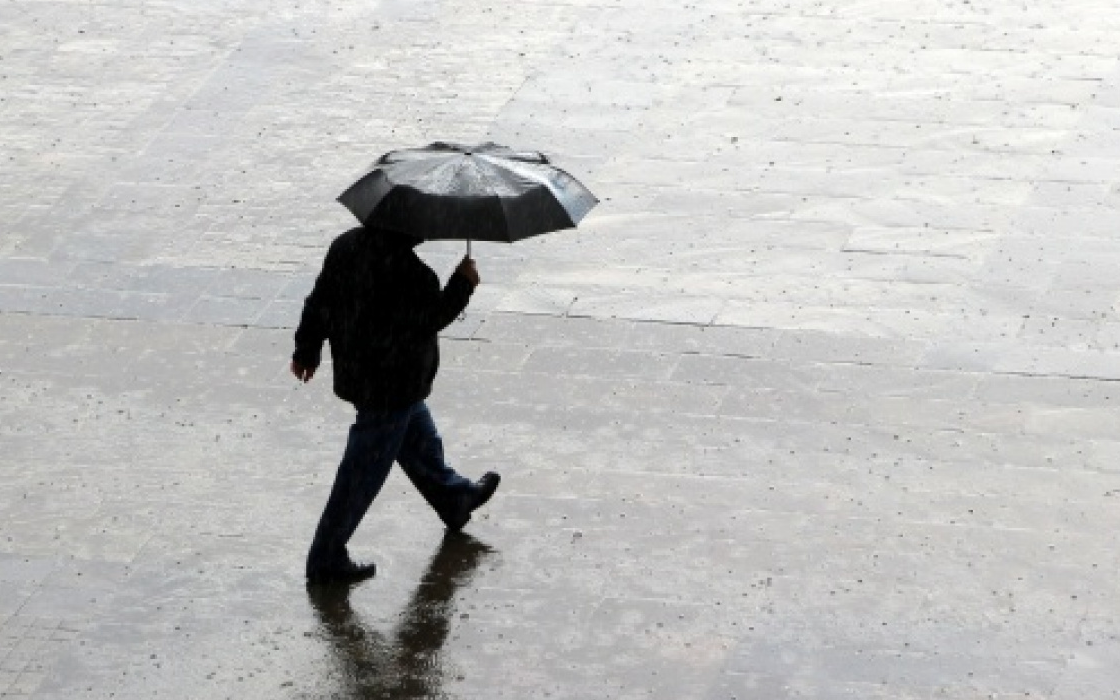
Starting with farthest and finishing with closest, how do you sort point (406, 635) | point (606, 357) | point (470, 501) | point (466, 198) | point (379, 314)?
1. point (606, 357)
2. point (470, 501)
3. point (406, 635)
4. point (379, 314)
5. point (466, 198)

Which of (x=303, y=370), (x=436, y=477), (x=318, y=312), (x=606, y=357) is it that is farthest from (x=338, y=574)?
(x=606, y=357)

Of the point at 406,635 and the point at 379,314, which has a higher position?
the point at 379,314

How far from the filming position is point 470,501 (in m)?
10.2

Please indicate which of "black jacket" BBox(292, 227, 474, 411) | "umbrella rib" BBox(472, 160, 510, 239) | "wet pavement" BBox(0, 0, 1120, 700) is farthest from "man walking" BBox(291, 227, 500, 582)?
"wet pavement" BBox(0, 0, 1120, 700)

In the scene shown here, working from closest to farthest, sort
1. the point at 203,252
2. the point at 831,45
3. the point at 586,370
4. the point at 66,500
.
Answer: the point at 66,500, the point at 586,370, the point at 203,252, the point at 831,45

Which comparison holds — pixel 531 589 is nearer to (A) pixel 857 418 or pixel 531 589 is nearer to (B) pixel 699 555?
(B) pixel 699 555

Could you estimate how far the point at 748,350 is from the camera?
1210cm

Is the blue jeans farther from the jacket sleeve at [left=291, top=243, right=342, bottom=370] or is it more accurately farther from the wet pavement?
the jacket sleeve at [left=291, top=243, right=342, bottom=370]

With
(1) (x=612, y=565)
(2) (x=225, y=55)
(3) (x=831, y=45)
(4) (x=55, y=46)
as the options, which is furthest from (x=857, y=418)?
(4) (x=55, y=46)

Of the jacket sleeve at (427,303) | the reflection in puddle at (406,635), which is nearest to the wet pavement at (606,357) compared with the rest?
the reflection in puddle at (406,635)

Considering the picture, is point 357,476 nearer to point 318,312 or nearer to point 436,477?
point 436,477

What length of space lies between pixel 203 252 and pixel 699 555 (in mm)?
4618

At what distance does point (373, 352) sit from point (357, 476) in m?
0.58

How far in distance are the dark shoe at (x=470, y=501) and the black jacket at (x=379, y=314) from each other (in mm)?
741
